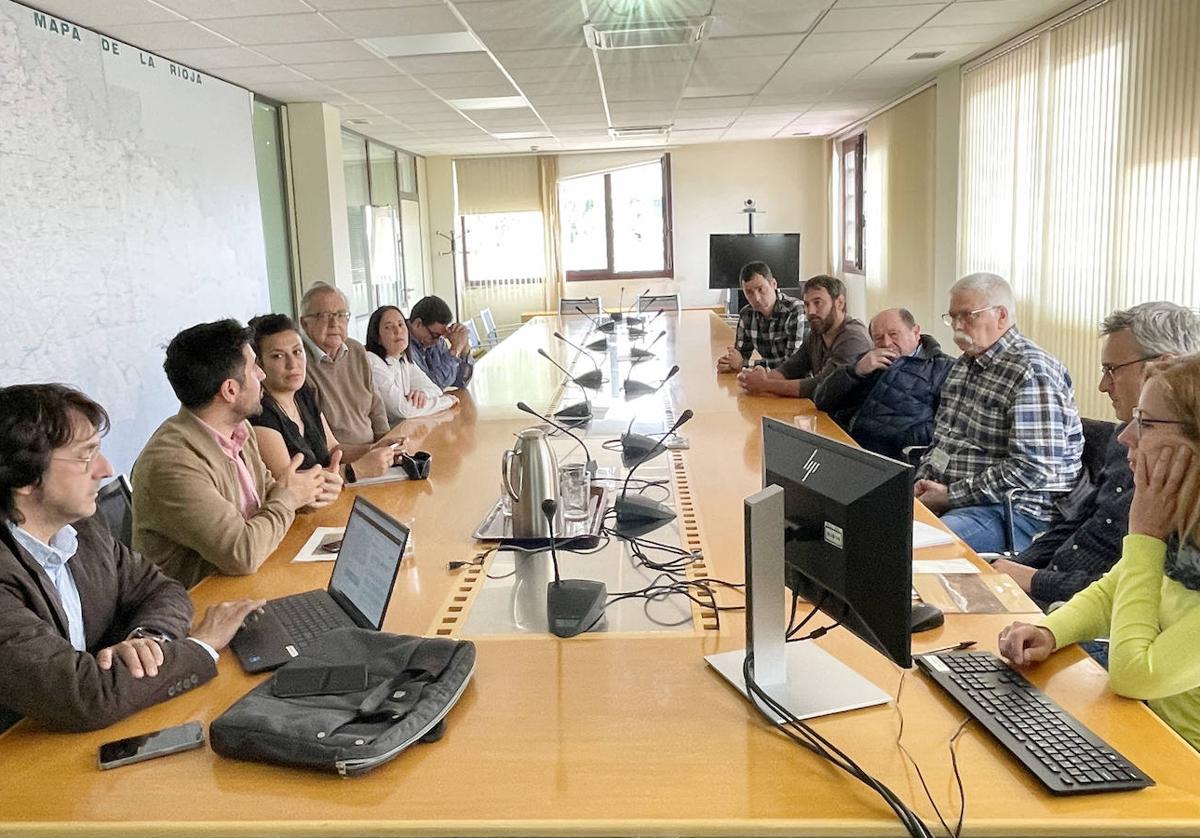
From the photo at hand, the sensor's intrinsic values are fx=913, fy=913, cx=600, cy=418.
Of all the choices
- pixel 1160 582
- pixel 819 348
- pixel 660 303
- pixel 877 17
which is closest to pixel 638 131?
pixel 660 303

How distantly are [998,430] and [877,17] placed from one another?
2804 mm

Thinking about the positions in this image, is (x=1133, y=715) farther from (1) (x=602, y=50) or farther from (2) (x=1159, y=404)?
(1) (x=602, y=50)

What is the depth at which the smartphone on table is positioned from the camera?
1282mm

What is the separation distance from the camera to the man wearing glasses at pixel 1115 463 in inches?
89.0

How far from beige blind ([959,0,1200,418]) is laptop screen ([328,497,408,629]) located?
3692 millimetres

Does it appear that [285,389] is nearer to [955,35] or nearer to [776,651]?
[776,651]

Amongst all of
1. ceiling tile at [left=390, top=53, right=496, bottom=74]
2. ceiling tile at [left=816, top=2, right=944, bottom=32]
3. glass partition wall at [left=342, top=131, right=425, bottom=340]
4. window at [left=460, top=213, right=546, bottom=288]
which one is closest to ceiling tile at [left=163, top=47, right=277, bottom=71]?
ceiling tile at [left=390, top=53, right=496, bottom=74]

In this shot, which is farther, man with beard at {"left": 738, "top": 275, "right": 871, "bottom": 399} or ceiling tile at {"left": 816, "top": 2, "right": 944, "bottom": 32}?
Result: ceiling tile at {"left": 816, "top": 2, "right": 944, "bottom": 32}

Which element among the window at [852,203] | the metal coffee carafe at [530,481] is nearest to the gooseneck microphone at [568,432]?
the metal coffee carafe at [530,481]

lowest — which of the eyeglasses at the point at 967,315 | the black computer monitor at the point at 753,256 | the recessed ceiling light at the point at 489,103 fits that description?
the eyeglasses at the point at 967,315

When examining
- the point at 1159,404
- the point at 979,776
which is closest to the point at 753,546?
the point at 979,776

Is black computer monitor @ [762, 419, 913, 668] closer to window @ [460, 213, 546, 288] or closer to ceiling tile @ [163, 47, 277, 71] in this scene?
ceiling tile @ [163, 47, 277, 71]

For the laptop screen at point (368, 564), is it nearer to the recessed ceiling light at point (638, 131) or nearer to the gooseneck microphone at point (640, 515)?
the gooseneck microphone at point (640, 515)

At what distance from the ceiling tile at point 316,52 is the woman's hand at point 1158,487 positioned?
4552mm
